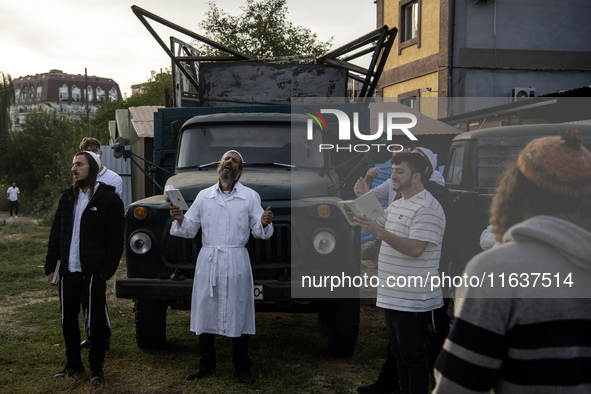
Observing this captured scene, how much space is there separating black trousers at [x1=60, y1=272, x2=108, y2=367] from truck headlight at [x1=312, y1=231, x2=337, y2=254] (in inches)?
70.3

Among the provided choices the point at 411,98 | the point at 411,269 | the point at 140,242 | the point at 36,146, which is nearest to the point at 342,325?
the point at 140,242

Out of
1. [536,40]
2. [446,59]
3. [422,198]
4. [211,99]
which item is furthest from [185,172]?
[536,40]

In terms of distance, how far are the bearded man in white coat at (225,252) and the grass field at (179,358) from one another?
45cm

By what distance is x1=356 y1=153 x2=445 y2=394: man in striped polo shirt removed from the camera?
3.80 metres

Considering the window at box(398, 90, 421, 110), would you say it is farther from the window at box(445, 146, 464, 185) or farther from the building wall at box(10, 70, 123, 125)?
the building wall at box(10, 70, 123, 125)

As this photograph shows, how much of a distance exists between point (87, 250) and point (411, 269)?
2672 millimetres

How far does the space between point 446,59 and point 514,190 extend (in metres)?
18.8

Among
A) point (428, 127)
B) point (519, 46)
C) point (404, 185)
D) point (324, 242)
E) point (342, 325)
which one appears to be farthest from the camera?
point (519, 46)

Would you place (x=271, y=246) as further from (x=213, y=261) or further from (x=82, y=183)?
(x=82, y=183)

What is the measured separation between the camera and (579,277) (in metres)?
1.74

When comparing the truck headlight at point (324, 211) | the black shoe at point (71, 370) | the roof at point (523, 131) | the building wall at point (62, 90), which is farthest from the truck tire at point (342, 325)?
the building wall at point (62, 90)

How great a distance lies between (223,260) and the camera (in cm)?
508

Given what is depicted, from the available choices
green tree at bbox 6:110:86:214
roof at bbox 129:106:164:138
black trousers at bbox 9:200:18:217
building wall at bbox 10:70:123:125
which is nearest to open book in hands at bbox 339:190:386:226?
roof at bbox 129:106:164:138

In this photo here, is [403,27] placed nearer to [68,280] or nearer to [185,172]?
[185,172]
